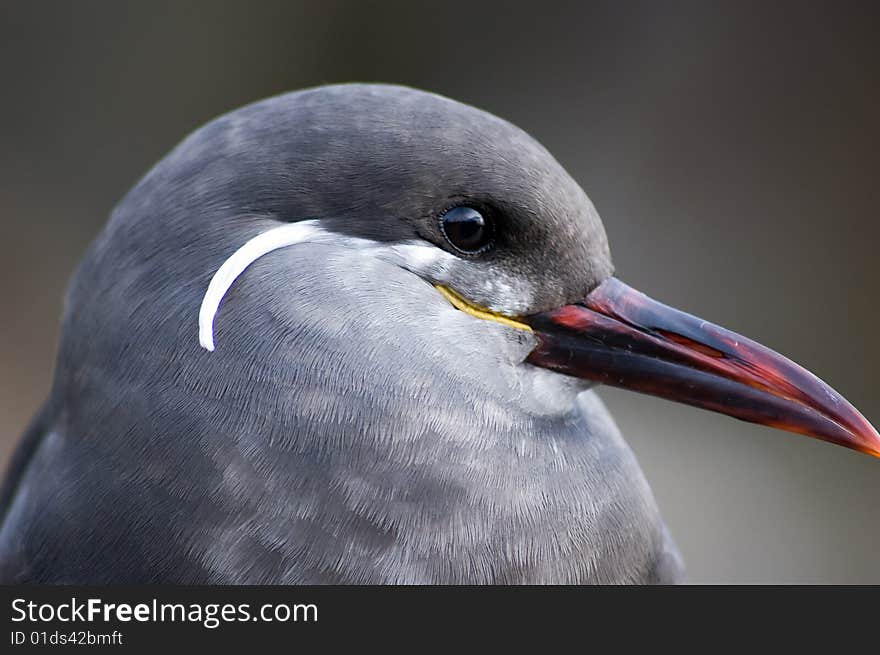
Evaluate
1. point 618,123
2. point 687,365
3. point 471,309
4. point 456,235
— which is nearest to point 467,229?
point 456,235

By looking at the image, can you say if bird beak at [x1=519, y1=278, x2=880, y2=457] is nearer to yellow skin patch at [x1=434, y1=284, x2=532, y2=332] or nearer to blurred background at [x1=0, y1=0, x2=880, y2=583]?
yellow skin patch at [x1=434, y1=284, x2=532, y2=332]

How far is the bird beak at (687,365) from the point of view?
2.61 metres

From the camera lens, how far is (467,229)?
8.58ft

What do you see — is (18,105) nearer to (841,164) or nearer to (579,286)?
(841,164)

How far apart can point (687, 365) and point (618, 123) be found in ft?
19.6

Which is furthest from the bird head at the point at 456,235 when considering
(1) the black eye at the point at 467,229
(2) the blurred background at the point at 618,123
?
(2) the blurred background at the point at 618,123

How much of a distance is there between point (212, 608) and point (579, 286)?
118cm

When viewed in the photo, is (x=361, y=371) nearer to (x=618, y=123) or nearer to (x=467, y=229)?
(x=467, y=229)

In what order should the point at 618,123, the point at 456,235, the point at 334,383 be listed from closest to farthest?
1. the point at 334,383
2. the point at 456,235
3. the point at 618,123

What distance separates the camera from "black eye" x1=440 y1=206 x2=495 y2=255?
2.60 metres

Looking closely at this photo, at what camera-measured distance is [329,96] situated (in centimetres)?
265

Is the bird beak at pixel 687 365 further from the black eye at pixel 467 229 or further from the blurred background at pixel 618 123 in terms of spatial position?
the blurred background at pixel 618 123

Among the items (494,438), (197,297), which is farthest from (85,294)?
(494,438)

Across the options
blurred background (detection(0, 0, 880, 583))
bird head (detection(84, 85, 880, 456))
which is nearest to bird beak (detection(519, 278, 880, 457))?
bird head (detection(84, 85, 880, 456))
